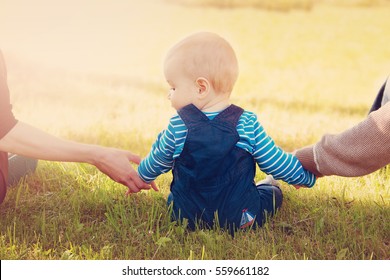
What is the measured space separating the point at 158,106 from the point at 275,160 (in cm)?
259

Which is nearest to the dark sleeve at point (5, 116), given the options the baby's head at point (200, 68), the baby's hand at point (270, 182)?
the baby's head at point (200, 68)

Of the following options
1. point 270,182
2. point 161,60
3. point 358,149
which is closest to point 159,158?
point 270,182

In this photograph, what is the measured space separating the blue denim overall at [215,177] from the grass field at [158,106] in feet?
0.22

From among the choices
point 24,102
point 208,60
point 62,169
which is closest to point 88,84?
point 24,102

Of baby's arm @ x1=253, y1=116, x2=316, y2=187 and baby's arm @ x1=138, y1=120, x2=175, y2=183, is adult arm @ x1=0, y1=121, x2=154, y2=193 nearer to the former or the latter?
baby's arm @ x1=138, y1=120, x2=175, y2=183

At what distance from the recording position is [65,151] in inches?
88.5

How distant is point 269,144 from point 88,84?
382 cm

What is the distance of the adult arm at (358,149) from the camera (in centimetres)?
206

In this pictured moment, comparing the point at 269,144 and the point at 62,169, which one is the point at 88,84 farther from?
the point at 269,144

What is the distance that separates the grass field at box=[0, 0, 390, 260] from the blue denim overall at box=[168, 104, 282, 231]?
0.22ft

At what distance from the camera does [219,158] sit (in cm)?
207

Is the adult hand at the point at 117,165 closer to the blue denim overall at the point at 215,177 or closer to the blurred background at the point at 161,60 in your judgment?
the blue denim overall at the point at 215,177

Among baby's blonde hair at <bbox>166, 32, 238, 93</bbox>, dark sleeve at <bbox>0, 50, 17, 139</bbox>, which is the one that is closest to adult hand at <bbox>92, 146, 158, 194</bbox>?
dark sleeve at <bbox>0, 50, 17, 139</bbox>

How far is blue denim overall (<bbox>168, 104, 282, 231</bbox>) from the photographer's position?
6.80 feet
